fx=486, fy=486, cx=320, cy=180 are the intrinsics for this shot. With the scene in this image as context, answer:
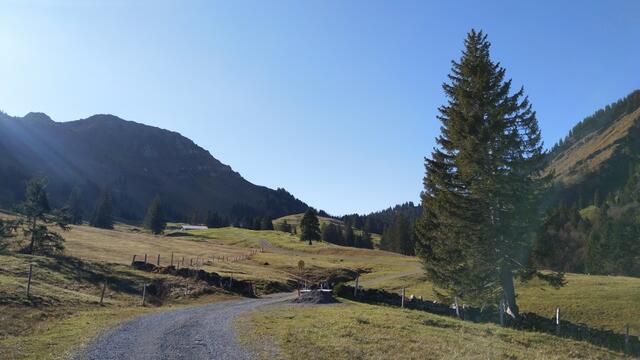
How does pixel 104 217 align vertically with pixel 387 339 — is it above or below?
above

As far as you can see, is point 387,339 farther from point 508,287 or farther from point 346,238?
point 346,238

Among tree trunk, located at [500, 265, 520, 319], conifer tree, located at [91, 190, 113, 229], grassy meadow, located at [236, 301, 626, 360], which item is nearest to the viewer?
grassy meadow, located at [236, 301, 626, 360]

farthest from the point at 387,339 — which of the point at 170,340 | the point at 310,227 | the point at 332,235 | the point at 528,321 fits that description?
the point at 332,235

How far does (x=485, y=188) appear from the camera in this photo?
29.2m

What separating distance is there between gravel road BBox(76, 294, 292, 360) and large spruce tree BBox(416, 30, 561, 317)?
15377 millimetres

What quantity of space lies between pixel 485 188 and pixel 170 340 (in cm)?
1947

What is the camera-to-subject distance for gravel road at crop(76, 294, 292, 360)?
17.5 meters

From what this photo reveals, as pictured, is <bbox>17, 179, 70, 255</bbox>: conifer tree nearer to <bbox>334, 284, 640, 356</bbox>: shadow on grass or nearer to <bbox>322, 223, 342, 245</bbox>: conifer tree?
<bbox>334, 284, 640, 356</bbox>: shadow on grass

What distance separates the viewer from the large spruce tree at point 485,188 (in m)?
29.5

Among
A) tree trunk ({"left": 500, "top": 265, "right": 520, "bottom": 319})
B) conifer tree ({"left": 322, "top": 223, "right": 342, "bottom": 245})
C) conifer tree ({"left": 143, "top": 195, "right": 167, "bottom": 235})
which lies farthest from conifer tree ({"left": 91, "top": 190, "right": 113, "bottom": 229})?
tree trunk ({"left": 500, "top": 265, "right": 520, "bottom": 319})

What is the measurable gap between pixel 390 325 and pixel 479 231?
941 centimetres

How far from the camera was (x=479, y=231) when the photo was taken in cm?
3047

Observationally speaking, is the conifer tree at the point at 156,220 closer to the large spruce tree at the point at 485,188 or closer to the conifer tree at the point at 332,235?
the conifer tree at the point at 332,235

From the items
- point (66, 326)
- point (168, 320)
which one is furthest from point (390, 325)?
point (66, 326)
